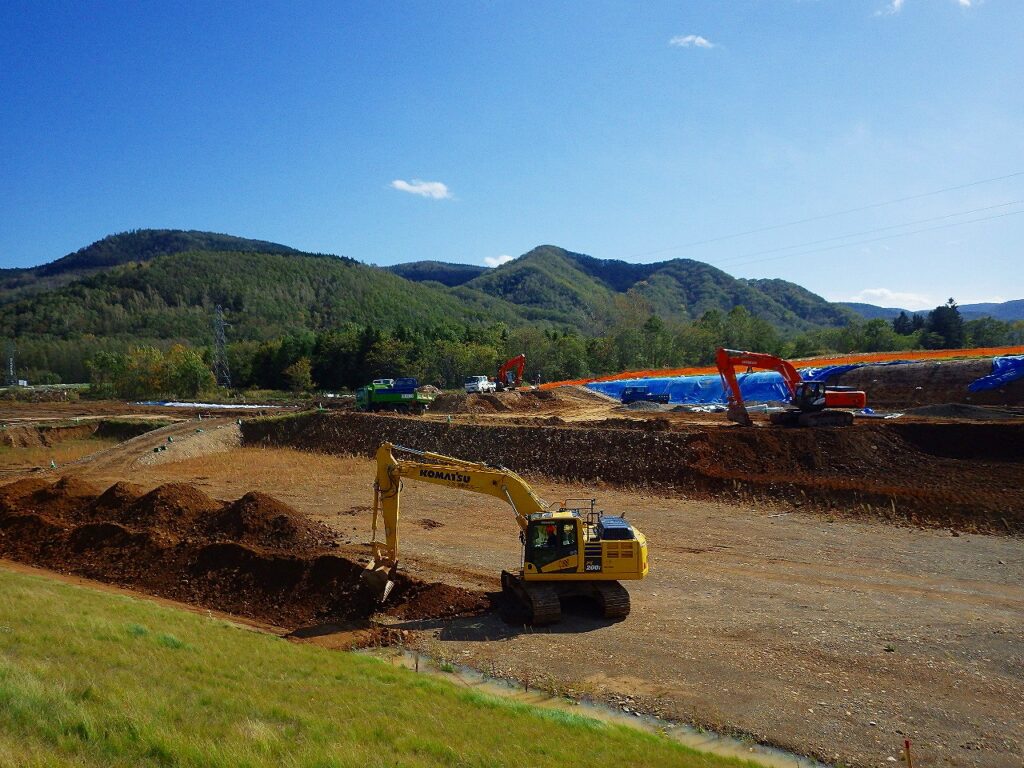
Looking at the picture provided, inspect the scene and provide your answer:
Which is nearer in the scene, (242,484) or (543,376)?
(242,484)

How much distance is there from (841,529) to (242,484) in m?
23.9

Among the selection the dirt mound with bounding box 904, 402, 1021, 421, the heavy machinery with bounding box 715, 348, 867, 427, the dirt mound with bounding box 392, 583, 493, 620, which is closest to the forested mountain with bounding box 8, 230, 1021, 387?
the heavy machinery with bounding box 715, 348, 867, 427

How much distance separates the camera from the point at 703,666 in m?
12.6

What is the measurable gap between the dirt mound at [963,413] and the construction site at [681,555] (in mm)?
95

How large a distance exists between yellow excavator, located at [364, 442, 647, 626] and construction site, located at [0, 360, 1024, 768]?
1.50 ft

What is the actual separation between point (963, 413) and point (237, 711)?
34950 millimetres

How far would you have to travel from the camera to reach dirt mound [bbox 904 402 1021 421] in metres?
31.4

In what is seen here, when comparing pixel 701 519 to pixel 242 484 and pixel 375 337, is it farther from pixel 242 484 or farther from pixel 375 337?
pixel 375 337

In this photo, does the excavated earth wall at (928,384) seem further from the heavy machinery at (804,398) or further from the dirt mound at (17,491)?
the dirt mound at (17,491)

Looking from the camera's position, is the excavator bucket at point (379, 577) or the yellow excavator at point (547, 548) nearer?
the yellow excavator at point (547, 548)

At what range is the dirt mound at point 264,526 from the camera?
2034 cm

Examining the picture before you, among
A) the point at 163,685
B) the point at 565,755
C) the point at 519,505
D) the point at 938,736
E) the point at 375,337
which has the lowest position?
the point at 938,736

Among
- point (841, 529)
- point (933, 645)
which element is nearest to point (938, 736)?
point (933, 645)

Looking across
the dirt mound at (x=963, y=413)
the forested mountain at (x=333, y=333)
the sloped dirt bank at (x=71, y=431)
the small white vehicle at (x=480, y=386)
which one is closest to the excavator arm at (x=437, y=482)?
the dirt mound at (x=963, y=413)
